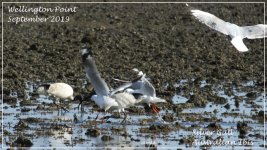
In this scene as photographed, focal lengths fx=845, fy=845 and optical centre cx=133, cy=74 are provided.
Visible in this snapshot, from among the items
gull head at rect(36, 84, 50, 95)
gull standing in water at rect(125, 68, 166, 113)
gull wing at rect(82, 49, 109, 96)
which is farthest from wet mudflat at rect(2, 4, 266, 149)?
gull wing at rect(82, 49, 109, 96)

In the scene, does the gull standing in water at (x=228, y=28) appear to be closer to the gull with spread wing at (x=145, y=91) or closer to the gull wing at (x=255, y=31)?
the gull wing at (x=255, y=31)

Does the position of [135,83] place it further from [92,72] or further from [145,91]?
[92,72]

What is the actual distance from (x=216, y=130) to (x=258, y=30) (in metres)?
1.74

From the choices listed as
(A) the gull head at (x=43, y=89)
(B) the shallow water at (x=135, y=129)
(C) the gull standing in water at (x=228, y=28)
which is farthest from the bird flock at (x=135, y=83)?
(A) the gull head at (x=43, y=89)

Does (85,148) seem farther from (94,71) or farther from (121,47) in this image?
(121,47)

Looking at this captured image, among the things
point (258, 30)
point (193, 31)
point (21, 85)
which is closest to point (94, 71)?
point (258, 30)

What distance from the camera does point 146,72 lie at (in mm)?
19922

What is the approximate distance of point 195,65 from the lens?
21.1 metres

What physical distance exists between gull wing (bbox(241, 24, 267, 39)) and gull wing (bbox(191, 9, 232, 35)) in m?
0.32

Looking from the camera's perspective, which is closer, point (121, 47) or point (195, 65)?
point (195, 65)

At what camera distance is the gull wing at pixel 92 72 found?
1341 centimetres

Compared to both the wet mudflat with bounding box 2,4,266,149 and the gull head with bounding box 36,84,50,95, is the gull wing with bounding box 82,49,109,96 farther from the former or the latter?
the gull head with bounding box 36,84,50,95

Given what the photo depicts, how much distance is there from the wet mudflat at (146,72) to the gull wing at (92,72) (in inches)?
22.8

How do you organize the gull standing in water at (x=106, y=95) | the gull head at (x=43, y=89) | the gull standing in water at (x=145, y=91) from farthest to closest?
1. the gull head at (x=43, y=89)
2. the gull standing in water at (x=145, y=91)
3. the gull standing in water at (x=106, y=95)
